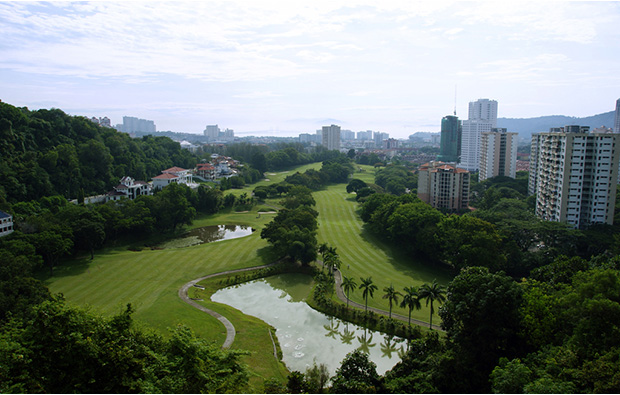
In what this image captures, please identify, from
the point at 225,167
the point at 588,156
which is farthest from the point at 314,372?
the point at 225,167

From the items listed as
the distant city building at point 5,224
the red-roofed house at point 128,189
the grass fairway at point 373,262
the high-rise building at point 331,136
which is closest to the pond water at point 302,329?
the grass fairway at point 373,262

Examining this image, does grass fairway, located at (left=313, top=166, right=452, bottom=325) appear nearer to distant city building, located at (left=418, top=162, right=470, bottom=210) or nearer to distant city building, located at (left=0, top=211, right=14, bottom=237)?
distant city building, located at (left=418, top=162, right=470, bottom=210)

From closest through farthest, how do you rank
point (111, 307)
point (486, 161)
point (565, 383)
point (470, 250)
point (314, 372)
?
point (565, 383)
point (314, 372)
point (111, 307)
point (470, 250)
point (486, 161)

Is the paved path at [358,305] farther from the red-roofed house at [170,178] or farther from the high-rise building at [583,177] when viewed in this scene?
the red-roofed house at [170,178]

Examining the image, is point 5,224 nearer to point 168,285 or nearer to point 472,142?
point 168,285

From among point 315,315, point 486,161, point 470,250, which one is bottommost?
point 315,315

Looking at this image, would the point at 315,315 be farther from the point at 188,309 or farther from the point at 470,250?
the point at 470,250

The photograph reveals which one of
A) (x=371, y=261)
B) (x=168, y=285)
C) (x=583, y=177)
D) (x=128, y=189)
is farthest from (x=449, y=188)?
(x=128, y=189)
